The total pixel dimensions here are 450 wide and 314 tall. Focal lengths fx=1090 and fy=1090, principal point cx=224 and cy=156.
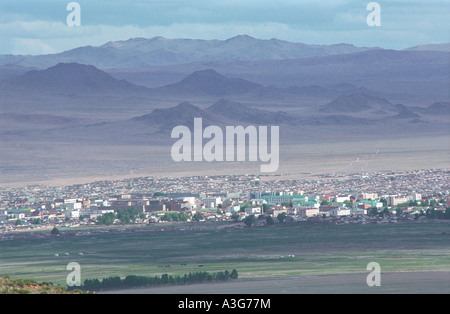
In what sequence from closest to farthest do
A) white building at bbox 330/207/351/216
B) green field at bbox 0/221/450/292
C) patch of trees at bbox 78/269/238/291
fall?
patch of trees at bbox 78/269/238/291 < green field at bbox 0/221/450/292 < white building at bbox 330/207/351/216

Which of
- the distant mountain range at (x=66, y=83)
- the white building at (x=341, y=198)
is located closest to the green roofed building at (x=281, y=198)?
the white building at (x=341, y=198)

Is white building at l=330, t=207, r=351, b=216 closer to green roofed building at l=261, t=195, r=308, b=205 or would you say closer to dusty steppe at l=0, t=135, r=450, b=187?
green roofed building at l=261, t=195, r=308, b=205

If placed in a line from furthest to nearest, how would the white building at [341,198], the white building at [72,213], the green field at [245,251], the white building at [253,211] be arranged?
the white building at [341,198] → the white building at [72,213] → the white building at [253,211] → the green field at [245,251]

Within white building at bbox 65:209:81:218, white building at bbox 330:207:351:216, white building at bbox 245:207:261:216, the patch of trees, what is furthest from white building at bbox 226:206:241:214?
the patch of trees

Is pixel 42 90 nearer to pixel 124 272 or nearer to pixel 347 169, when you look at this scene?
pixel 347 169

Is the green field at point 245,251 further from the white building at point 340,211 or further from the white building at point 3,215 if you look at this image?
the white building at point 3,215

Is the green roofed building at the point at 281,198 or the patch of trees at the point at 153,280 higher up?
the green roofed building at the point at 281,198

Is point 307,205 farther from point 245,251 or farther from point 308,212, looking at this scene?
point 245,251
